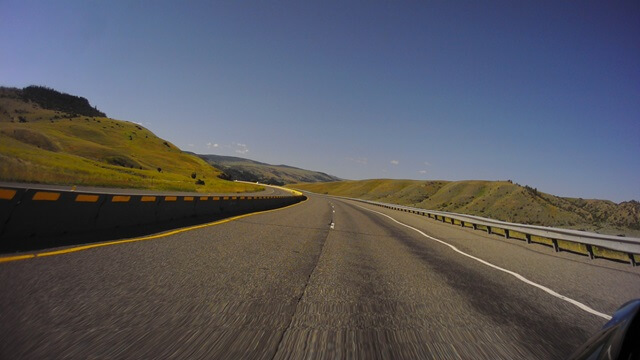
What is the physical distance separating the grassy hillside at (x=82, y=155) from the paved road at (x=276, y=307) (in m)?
28.9

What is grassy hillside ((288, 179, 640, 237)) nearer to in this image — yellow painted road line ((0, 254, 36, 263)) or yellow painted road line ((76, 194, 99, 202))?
yellow painted road line ((76, 194, 99, 202))

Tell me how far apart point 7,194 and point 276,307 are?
224 inches

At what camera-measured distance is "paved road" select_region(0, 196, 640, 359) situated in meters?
3.05

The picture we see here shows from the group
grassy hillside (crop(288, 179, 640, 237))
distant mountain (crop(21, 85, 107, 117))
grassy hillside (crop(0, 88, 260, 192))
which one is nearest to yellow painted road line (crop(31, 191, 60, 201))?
grassy hillside (crop(0, 88, 260, 192))

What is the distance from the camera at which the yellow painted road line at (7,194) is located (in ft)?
20.6

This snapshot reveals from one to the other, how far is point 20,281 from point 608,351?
18.5 ft

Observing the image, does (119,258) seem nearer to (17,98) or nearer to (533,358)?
(533,358)

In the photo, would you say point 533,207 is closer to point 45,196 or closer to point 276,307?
point 276,307

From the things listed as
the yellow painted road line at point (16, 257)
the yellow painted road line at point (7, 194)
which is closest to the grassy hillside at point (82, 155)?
the yellow painted road line at point (7, 194)

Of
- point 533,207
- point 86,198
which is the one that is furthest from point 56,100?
point 86,198

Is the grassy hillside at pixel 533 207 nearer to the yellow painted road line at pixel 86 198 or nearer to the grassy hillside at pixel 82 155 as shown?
the yellow painted road line at pixel 86 198

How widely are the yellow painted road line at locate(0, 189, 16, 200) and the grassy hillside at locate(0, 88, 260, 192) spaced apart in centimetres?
2586

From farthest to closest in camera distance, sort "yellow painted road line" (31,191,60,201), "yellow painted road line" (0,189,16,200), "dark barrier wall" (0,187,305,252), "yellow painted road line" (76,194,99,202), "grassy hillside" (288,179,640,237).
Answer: "grassy hillside" (288,179,640,237) < "yellow painted road line" (76,194,99,202) < "yellow painted road line" (31,191,60,201) < "dark barrier wall" (0,187,305,252) < "yellow painted road line" (0,189,16,200)

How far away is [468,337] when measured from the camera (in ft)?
12.0
